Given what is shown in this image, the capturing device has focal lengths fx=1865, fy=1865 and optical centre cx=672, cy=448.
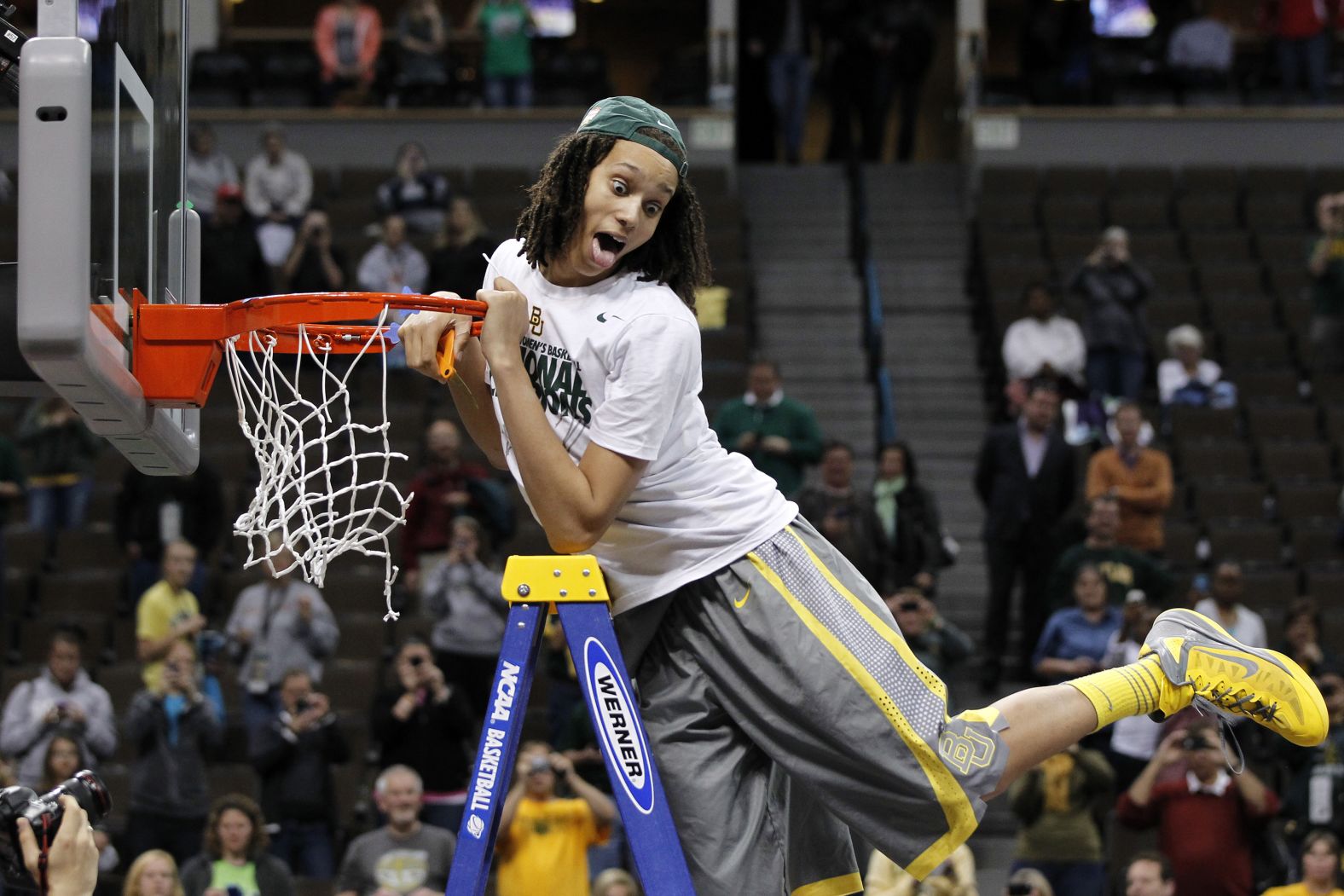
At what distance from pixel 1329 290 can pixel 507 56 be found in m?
8.19

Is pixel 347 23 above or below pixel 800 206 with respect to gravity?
above

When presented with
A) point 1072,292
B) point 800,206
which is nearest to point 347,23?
point 800,206

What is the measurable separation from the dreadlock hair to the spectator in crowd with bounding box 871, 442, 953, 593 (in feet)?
22.4

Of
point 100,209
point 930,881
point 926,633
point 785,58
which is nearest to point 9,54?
point 100,209

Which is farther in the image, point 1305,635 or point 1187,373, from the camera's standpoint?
point 1187,373

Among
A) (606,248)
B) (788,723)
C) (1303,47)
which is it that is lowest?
(788,723)

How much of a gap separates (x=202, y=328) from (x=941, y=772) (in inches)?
76.8

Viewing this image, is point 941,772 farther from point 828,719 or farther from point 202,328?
point 202,328

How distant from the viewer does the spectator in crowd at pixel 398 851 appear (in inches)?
348

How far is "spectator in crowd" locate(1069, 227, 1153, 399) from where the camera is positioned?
44.7ft

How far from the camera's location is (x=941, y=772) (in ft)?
13.9

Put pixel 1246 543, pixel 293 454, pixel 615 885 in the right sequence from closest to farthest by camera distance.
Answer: pixel 293 454 → pixel 615 885 → pixel 1246 543

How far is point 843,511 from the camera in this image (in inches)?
435

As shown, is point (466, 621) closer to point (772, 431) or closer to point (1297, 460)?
point (772, 431)
